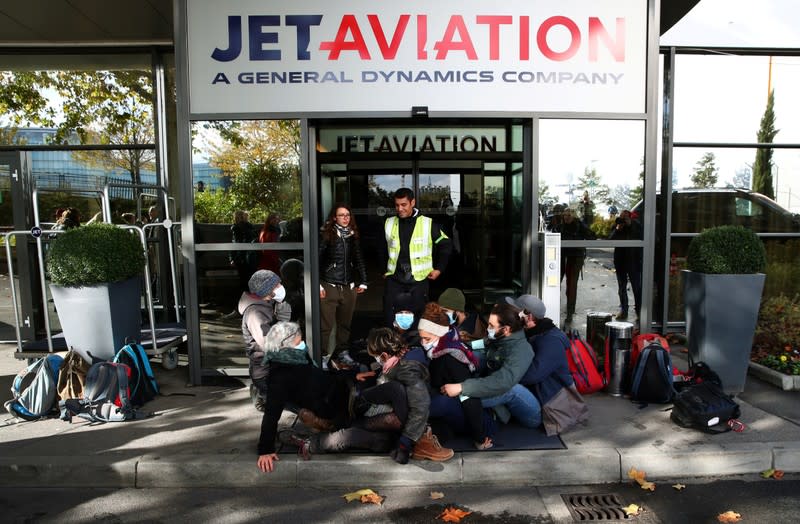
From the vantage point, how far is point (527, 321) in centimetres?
471

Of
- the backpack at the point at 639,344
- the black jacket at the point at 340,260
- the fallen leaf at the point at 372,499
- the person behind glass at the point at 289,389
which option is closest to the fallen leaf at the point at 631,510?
the fallen leaf at the point at 372,499

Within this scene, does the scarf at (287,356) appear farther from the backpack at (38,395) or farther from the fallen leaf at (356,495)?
the backpack at (38,395)

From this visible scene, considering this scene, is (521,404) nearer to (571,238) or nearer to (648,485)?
(648,485)

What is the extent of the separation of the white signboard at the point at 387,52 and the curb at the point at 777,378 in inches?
132

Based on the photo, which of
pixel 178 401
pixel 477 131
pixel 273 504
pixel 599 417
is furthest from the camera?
pixel 477 131

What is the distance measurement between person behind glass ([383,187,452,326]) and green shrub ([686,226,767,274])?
236 cm

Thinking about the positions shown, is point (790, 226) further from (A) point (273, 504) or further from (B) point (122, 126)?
(B) point (122, 126)

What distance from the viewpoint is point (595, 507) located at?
3793 mm

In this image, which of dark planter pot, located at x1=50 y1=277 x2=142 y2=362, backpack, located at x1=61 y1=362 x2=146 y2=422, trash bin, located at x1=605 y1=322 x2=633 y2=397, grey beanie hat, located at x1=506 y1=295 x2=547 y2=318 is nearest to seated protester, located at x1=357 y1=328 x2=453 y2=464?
grey beanie hat, located at x1=506 y1=295 x2=547 y2=318

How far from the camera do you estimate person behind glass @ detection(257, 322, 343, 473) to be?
13.5ft

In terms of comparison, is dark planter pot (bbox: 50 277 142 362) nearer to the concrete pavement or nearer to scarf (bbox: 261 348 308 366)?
the concrete pavement

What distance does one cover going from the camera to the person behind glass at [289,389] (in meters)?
4.11

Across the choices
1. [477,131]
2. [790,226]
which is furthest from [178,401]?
[790,226]

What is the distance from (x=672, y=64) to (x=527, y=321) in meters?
4.72
